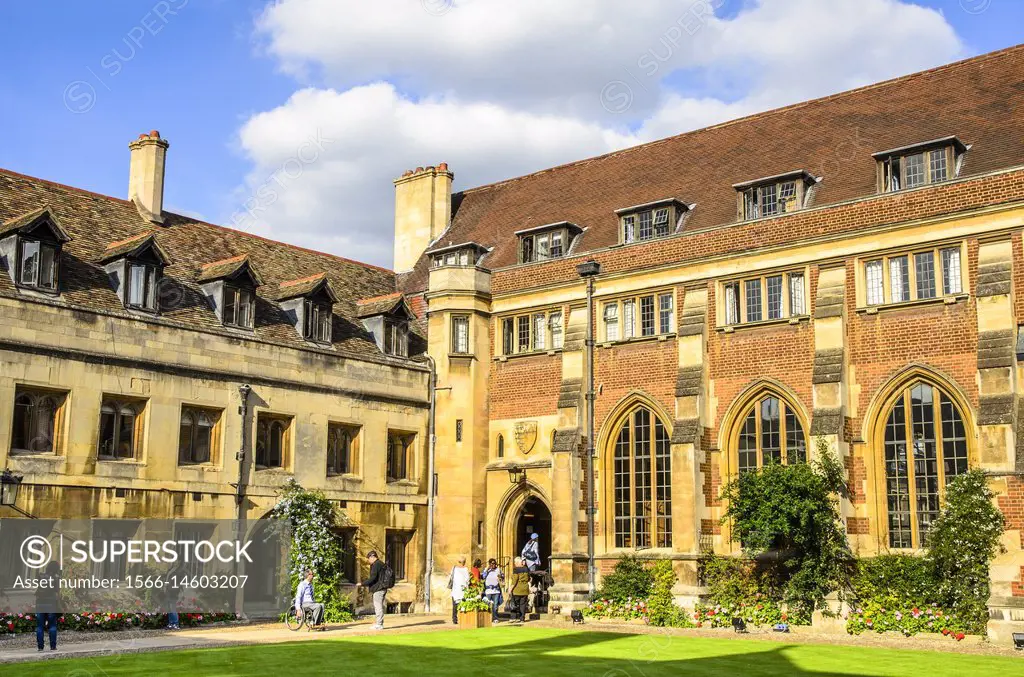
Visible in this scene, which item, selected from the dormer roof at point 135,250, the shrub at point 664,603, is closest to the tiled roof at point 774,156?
the shrub at point 664,603

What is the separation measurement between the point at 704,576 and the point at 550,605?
4.24 meters

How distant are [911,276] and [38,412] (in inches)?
811

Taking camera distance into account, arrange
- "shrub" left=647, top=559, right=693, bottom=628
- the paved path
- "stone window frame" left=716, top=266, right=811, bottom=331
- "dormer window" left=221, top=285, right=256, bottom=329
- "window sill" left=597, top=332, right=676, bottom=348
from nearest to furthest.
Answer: the paved path, "shrub" left=647, top=559, right=693, bottom=628, "stone window frame" left=716, top=266, right=811, bottom=331, "window sill" left=597, top=332, right=676, bottom=348, "dormer window" left=221, top=285, right=256, bottom=329

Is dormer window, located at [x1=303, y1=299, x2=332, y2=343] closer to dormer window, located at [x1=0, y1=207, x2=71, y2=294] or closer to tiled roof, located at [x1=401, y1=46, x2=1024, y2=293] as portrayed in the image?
tiled roof, located at [x1=401, y1=46, x2=1024, y2=293]

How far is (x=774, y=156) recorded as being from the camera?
3212 centimetres

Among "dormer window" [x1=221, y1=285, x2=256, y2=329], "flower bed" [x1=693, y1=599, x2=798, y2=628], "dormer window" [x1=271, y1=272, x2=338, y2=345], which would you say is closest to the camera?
"flower bed" [x1=693, y1=599, x2=798, y2=628]

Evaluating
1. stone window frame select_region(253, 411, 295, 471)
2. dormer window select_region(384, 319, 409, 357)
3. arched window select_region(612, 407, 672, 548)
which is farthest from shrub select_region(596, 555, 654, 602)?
dormer window select_region(384, 319, 409, 357)

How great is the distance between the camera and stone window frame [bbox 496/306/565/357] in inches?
1302

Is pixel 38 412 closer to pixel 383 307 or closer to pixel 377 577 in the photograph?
pixel 377 577

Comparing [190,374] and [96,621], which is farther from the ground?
[190,374]

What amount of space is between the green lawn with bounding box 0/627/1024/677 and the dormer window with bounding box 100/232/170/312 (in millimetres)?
11208

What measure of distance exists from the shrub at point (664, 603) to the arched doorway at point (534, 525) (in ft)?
17.7

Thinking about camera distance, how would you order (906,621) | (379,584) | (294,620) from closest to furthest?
(906,621), (379,584), (294,620)

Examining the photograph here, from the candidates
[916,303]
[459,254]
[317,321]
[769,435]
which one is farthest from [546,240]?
[916,303]
